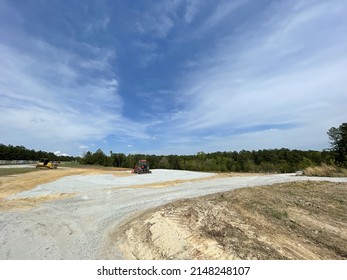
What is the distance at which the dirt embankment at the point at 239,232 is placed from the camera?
202 inches

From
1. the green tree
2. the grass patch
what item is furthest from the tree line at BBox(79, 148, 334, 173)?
the grass patch

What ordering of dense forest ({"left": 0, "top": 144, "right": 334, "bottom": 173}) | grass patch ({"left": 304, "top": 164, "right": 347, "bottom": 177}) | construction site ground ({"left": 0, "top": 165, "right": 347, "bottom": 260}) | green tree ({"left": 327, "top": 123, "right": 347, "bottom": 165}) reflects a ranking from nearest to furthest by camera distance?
construction site ground ({"left": 0, "top": 165, "right": 347, "bottom": 260})
grass patch ({"left": 304, "top": 164, "right": 347, "bottom": 177})
green tree ({"left": 327, "top": 123, "right": 347, "bottom": 165})
dense forest ({"left": 0, "top": 144, "right": 334, "bottom": 173})

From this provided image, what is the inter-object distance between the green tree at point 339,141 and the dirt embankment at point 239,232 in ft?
105

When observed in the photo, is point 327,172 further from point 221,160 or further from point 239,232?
point 221,160

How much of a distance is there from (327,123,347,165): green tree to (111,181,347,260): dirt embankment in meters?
31.9

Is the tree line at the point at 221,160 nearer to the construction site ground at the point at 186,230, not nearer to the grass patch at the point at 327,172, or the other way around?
the grass patch at the point at 327,172

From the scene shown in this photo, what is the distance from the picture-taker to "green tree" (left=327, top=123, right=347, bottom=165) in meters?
35.0

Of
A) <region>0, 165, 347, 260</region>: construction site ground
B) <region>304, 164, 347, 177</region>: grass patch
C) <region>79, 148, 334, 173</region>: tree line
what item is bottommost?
<region>0, 165, 347, 260</region>: construction site ground

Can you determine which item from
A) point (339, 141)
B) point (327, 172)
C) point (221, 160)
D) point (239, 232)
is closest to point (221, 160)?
point (221, 160)

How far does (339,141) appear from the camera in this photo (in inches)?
1417

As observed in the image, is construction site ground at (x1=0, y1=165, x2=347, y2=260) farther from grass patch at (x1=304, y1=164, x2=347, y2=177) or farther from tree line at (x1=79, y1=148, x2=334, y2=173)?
tree line at (x1=79, y1=148, x2=334, y2=173)

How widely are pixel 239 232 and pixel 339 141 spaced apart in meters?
38.5
